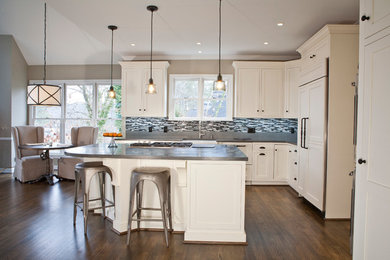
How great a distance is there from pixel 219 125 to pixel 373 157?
4.04m

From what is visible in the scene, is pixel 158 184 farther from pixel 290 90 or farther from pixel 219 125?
pixel 290 90

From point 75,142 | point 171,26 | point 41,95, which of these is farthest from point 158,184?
point 75,142

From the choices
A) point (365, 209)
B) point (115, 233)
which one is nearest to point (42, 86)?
point (115, 233)

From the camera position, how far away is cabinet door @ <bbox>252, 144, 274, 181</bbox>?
16.8ft

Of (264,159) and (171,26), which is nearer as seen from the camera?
(171,26)

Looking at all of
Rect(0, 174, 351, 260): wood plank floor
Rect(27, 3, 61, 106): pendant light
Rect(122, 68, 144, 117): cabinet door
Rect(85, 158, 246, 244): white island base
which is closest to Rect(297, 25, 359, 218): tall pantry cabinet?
Rect(0, 174, 351, 260): wood plank floor

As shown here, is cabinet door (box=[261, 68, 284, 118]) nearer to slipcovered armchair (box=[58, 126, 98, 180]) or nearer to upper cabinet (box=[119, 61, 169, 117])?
upper cabinet (box=[119, 61, 169, 117])

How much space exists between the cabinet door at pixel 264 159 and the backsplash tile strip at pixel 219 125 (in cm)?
69

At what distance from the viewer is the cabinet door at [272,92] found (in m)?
5.26

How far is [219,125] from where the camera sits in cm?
575

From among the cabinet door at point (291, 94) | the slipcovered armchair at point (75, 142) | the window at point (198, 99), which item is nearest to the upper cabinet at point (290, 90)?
the cabinet door at point (291, 94)

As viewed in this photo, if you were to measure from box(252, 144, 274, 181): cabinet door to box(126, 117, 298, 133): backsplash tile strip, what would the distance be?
2.27 feet

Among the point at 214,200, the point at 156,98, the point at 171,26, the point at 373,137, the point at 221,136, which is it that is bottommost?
the point at 214,200

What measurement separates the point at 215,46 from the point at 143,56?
66.4 inches
